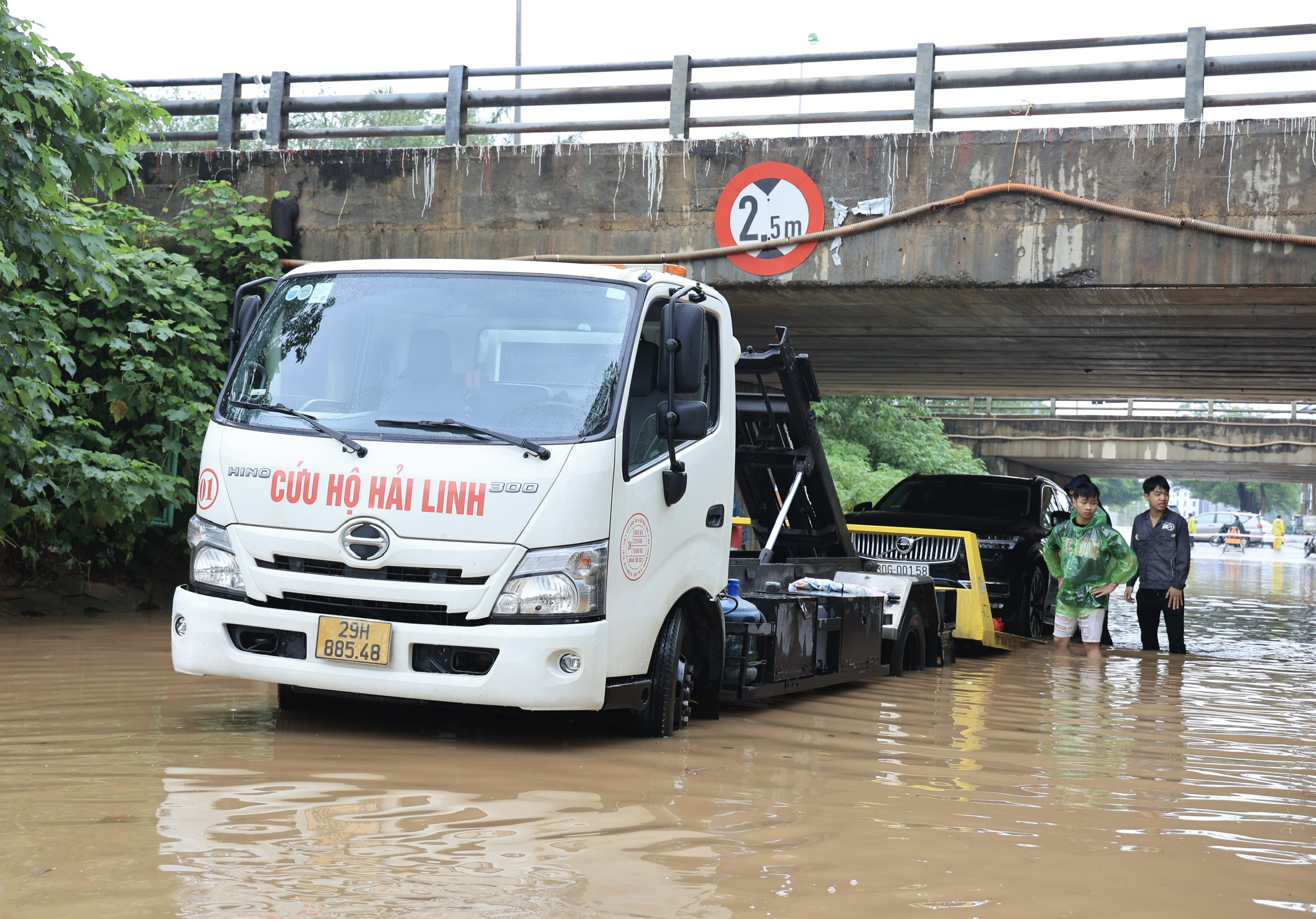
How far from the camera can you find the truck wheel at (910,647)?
10258mm

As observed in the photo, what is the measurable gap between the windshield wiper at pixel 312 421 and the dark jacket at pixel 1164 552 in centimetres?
898

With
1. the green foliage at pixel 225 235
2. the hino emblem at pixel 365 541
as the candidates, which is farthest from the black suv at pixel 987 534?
the hino emblem at pixel 365 541

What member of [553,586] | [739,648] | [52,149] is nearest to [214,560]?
[553,586]

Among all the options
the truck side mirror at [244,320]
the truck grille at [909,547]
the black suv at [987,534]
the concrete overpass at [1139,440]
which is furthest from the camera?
the concrete overpass at [1139,440]

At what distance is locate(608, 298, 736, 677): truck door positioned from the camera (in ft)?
20.6

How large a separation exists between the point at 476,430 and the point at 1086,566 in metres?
7.78

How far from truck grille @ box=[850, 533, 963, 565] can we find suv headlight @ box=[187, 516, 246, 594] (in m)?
6.58

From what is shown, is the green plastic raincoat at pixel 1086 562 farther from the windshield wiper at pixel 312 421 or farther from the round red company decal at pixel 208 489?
the round red company decal at pixel 208 489

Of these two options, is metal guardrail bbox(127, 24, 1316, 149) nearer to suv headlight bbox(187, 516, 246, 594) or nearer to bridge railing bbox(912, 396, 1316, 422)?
suv headlight bbox(187, 516, 246, 594)

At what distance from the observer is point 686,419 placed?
6.50 m

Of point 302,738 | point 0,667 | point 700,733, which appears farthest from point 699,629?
point 0,667

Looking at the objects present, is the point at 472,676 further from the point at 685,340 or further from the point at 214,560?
the point at 685,340

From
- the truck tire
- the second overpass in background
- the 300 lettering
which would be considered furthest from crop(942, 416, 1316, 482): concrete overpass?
the 300 lettering

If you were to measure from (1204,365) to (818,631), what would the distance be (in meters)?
12.3
